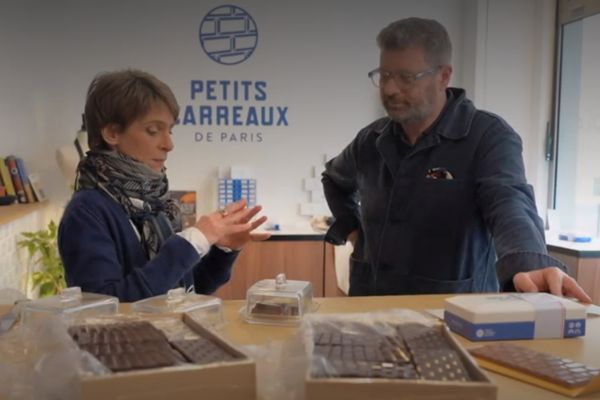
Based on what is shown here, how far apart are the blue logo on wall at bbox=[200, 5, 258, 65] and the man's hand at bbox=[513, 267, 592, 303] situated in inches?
142

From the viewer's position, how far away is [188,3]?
4414 mm

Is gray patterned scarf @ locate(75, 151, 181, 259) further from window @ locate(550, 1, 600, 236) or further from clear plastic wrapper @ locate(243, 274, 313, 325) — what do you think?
window @ locate(550, 1, 600, 236)

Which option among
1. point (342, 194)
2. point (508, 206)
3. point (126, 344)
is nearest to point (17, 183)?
point (342, 194)

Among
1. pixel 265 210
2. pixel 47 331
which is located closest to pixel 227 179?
pixel 265 210

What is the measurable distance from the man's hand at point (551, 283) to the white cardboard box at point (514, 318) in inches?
4.6

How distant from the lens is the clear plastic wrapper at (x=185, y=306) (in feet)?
3.57

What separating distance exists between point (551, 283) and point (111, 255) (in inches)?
39.1

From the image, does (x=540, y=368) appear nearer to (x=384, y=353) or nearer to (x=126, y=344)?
(x=384, y=353)

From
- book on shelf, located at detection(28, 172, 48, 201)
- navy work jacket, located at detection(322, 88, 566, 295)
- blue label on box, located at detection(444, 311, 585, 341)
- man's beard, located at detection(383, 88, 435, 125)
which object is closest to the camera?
blue label on box, located at detection(444, 311, 585, 341)

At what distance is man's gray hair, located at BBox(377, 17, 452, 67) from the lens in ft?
6.11

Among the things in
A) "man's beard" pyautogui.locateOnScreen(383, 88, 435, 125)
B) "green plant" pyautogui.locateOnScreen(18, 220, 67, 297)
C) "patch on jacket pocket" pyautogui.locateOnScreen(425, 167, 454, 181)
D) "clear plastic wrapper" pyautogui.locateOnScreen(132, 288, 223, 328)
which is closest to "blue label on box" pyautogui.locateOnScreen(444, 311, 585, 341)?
"clear plastic wrapper" pyautogui.locateOnScreen(132, 288, 223, 328)

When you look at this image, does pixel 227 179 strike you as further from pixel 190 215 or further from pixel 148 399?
pixel 148 399

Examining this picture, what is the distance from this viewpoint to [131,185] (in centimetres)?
153

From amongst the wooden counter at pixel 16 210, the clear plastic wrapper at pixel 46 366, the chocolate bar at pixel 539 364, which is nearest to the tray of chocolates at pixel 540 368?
the chocolate bar at pixel 539 364
